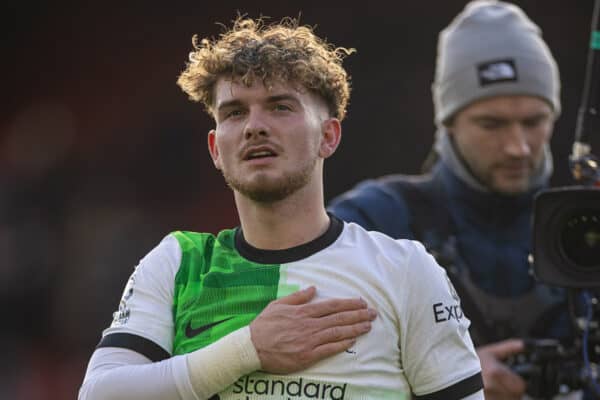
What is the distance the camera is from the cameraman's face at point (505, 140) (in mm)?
4039

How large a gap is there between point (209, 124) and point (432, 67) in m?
2.04

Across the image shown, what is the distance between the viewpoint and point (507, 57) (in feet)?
14.4

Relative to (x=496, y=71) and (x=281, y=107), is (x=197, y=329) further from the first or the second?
(x=496, y=71)

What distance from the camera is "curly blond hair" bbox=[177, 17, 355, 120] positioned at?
8.23 feet

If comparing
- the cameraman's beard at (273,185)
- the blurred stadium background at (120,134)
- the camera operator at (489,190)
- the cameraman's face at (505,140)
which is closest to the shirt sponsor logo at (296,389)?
the cameraman's beard at (273,185)

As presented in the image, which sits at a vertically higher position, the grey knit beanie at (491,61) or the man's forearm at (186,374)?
the grey knit beanie at (491,61)

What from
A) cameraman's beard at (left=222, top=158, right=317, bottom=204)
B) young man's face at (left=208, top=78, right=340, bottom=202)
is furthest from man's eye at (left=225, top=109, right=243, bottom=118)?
cameraman's beard at (left=222, top=158, right=317, bottom=204)

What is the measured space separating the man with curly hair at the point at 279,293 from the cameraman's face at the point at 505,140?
1.55 m

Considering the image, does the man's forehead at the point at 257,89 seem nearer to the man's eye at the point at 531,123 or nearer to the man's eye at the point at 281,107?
the man's eye at the point at 281,107

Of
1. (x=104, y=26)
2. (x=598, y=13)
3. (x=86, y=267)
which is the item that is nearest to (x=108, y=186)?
(x=86, y=267)

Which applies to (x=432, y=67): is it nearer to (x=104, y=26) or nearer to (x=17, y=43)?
(x=104, y=26)

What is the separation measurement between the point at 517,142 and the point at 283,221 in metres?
1.78

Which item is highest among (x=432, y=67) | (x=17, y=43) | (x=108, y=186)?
(x=17, y=43)

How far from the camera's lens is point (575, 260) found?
3.10m
